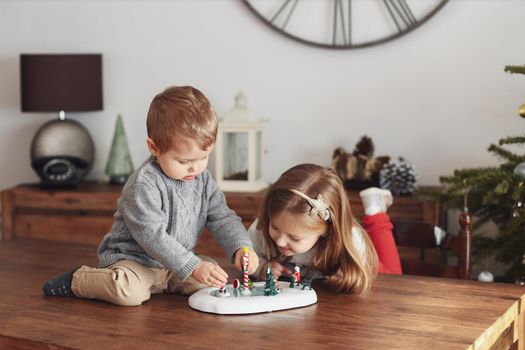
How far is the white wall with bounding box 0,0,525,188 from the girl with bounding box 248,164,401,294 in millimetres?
1292

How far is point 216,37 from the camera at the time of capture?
3598 mm

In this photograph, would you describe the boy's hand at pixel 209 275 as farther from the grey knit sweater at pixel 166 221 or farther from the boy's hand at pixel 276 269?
the boy's hand at pixel 276 269

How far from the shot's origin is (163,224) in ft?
6.21

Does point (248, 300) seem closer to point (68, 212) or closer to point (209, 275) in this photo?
point (209, 275)

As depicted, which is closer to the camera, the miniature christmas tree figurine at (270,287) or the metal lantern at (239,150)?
the miniature christmas tree figurine at (270,287)

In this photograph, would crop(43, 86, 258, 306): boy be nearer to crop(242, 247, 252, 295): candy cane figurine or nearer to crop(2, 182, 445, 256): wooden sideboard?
crop(242, 247, 252, 295): candy cane figurine

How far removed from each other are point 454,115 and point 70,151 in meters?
1.67

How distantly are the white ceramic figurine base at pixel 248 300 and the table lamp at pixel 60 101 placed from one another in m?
1.90

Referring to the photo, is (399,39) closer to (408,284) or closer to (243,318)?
(408,284)

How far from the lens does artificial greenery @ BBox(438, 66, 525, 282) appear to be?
2.51m

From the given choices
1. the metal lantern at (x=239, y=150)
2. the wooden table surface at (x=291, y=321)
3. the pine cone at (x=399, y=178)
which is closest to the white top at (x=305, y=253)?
the wooden table surface at (x=291, y=321)

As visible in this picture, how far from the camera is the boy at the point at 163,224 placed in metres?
1.85

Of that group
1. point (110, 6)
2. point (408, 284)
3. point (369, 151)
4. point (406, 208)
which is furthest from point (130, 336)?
point (110, 6)

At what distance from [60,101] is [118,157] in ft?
1.13
